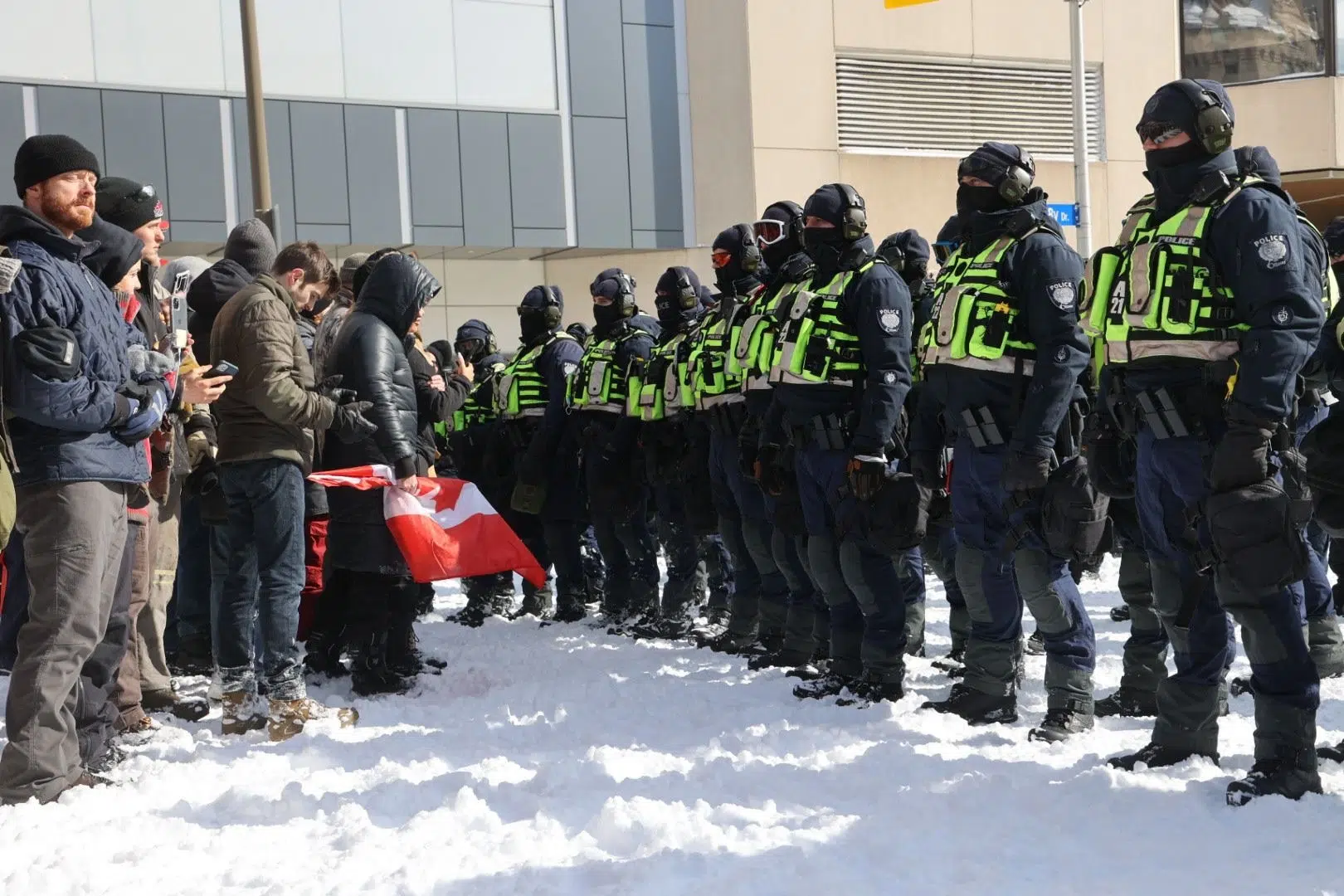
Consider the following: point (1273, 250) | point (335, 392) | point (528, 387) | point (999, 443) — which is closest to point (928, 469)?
point (999, 443)

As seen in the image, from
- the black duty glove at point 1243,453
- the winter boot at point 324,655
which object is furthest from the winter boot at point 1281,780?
the winter boot at point 324,655

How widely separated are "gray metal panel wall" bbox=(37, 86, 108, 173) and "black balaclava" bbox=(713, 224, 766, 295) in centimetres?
1281

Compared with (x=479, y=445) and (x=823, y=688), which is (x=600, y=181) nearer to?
(x=479, y=445)

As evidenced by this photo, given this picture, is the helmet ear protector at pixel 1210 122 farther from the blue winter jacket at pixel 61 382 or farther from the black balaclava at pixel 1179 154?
the blue winter jacket at pixel 61 382

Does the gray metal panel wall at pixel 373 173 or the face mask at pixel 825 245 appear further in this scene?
the gray metal panel wall at pixel 373 173

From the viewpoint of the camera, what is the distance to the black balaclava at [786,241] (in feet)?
26.5

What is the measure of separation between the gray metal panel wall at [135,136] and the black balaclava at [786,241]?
1354 centimetres

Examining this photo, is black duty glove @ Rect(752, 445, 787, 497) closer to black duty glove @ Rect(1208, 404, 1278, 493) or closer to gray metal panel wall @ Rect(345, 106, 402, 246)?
black duty glove @ Rect(1208, 404, 1278, 493)

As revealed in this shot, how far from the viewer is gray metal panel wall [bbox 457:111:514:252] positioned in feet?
71.0

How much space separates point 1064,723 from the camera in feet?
19.4

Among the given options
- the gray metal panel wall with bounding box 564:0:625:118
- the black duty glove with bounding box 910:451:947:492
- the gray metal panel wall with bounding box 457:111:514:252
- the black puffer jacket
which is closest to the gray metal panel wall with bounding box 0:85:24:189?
the gray metal panel wall with bounding box 457:111:514:252

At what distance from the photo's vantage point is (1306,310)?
455 cm

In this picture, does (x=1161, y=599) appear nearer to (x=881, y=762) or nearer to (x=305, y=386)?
(x=881, y=762)

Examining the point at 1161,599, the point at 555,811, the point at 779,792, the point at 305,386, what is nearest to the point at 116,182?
the point at 305,386
